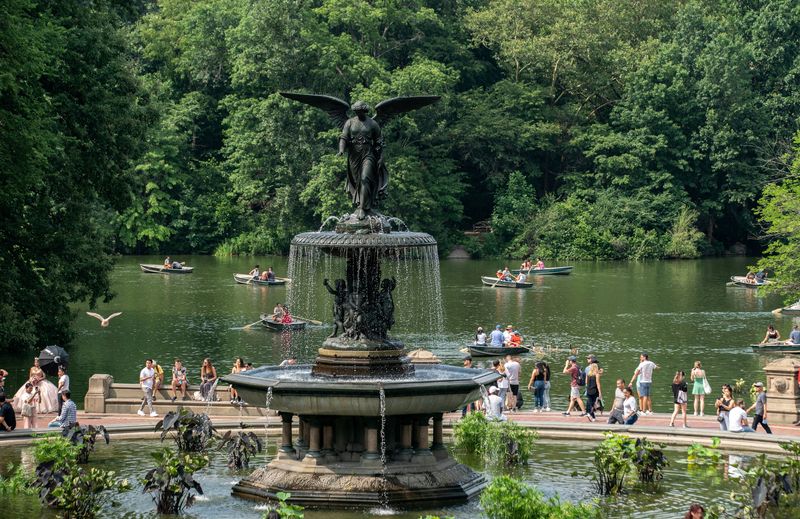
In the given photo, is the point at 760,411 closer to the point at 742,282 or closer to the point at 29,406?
the point at 29,406

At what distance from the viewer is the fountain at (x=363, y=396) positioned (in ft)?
76.1

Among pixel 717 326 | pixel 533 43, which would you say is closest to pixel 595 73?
pixel 533 43

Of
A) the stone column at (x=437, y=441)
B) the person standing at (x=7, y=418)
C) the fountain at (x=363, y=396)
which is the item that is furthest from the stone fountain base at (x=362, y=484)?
the person standing at (x=7, y=418)

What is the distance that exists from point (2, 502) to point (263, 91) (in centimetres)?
7466

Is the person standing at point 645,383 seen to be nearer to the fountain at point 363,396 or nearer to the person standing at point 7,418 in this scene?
the fountain at point 363,396

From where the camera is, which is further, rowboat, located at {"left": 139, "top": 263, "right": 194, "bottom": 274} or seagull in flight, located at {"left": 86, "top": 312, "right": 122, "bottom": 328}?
rowboat, located at {"left": 139, "top": 263, "right": 194, "bottom": 274}

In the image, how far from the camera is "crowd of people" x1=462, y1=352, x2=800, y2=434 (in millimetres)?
29484

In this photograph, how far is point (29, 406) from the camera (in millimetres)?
29922

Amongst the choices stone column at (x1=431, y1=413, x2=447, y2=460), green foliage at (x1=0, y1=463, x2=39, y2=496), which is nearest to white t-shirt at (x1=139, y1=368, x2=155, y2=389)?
green foliage at (x1=0, y1=463, x2=39, y2=496)

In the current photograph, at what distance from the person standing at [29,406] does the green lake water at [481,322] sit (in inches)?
257

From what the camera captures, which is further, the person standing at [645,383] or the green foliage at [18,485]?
the person standing at [645,383]

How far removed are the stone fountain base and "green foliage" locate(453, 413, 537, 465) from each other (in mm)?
2231

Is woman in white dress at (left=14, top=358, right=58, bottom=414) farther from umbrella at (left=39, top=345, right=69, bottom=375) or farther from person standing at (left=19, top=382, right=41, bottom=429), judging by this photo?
umbrella at (left=39, top=345, right=69, bottom=375)

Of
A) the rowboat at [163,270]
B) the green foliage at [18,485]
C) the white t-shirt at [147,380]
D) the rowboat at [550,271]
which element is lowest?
the green foliage at [18,485]
